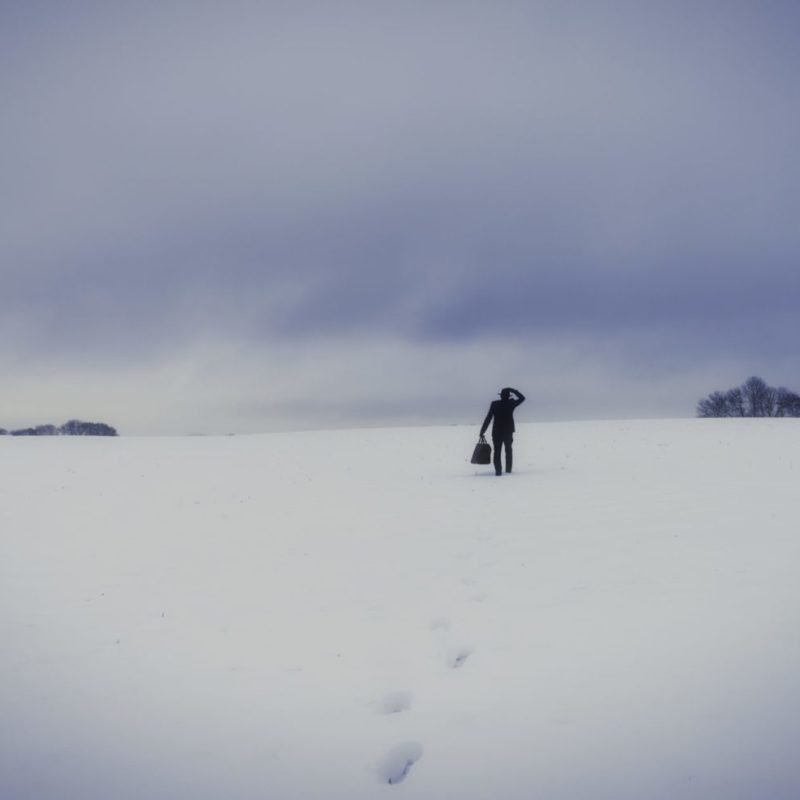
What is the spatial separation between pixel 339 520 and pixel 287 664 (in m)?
5.85

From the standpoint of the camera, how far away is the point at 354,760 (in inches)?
165

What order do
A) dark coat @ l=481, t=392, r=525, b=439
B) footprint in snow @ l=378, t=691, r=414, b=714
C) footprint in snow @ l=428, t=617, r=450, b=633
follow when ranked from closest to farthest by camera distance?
footprint in snow @ l=378, t=691, r=414, b=714, footprint in snow @ l=428, t=617, r=450, b=633, dark coat @ l=481, t=392, r=525, b=439

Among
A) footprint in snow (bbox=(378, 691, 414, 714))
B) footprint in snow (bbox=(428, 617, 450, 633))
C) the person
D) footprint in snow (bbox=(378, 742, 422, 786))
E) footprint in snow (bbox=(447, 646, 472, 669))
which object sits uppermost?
the person

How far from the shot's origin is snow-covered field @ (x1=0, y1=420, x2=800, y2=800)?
13.1 ft

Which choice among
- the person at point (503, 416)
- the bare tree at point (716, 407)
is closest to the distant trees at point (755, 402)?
the bare tree at point (716, 407)

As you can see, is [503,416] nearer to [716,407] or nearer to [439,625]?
[439,625]

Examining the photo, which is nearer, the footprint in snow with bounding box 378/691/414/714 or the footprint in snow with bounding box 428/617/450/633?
the footprint in snow with bounding box 378/691/414/714

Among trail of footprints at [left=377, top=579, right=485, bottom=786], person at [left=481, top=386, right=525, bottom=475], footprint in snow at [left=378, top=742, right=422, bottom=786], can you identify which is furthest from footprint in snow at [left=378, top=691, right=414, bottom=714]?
person at [left=481, top=386, right=525, bottom=475]

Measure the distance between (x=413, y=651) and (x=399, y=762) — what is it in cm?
149

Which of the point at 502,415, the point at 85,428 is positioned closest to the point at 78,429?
the point at 85,428

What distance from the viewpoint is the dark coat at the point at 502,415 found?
15734mm

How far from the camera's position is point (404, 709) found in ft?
15.8

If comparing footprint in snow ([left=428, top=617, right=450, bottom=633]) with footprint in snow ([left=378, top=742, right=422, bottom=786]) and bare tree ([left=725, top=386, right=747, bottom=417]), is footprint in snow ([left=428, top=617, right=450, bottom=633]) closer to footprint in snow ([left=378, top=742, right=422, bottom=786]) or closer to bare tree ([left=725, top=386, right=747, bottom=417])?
footprint in snow ([left=378, top=742, right=422, bottom=786])

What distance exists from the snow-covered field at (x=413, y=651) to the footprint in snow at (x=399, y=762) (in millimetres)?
14
